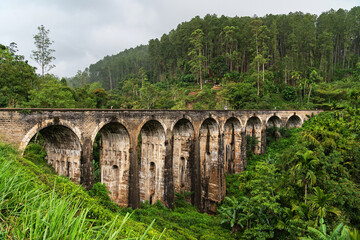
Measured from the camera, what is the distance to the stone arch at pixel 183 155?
17719 millimetres

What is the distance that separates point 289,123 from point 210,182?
17.5m

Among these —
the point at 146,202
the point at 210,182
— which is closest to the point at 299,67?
the point at 210,182

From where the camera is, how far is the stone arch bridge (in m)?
9.99

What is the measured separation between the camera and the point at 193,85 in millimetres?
48250

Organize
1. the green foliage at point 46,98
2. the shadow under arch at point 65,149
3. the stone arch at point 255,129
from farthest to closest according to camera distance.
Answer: the stone arch at point 255,129 → the green foliage at point 46,98 → the shadow under arch at point 65,149

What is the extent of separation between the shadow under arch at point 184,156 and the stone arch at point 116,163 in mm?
5792

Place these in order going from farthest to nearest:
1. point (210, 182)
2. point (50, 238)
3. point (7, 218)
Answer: point (210, 182), point (7, 218), point (50, 238)

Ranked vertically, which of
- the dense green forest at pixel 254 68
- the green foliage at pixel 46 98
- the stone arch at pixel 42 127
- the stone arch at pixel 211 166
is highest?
the dense green forest at pixel 254 68

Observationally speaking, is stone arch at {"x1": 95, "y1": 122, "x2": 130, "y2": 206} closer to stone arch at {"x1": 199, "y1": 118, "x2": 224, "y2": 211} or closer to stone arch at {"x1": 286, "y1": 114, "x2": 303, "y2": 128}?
stone arch at {"x1": 199, "y1": 118, "x2": 224, "y2": 211}

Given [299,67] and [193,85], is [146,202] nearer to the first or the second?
[193,85]

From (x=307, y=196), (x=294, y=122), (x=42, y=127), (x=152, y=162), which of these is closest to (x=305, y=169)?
(x=307, y=196)

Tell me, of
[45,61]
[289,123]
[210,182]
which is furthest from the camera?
[289,123]

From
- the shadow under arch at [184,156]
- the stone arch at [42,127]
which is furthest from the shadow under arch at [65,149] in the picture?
the shadow under arch at [184,156]

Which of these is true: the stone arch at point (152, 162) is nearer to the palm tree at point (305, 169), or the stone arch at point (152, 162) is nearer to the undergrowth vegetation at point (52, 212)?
the undergrowth vegetation at point (52, 212)
